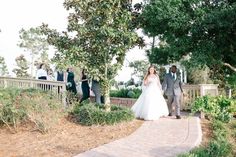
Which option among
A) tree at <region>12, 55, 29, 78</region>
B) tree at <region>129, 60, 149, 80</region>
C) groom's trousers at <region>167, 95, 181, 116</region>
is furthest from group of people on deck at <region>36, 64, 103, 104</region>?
tree at <region>12, 55, 29, 78</region>

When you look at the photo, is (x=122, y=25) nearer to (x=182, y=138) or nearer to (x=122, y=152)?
(x=182, y=138)

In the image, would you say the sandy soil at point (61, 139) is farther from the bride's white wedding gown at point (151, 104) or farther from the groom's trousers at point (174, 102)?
the groom's trousers at point (174, 102)

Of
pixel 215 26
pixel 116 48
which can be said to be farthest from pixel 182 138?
pixel 215 26

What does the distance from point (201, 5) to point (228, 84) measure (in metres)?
5.97

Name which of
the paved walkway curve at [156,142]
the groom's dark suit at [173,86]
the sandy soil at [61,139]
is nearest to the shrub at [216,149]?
the paved walkway curve at [156,142]

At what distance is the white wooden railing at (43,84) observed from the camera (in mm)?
15153

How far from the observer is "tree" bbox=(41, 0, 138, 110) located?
13.9 metres

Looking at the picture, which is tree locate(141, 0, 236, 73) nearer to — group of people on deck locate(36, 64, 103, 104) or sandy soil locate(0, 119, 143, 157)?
group of people on deck locate(36, 64, 103, 104)

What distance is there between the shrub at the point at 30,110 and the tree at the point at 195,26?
4901 millimetres

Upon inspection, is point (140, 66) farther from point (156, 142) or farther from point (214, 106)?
point (156, 142)

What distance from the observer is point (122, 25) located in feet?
45.9

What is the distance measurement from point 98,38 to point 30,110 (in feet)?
10.8

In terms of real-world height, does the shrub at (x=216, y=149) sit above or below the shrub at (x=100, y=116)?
below

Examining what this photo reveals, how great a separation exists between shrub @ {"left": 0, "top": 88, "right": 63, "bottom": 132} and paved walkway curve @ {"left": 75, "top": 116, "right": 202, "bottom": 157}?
8.40ft
